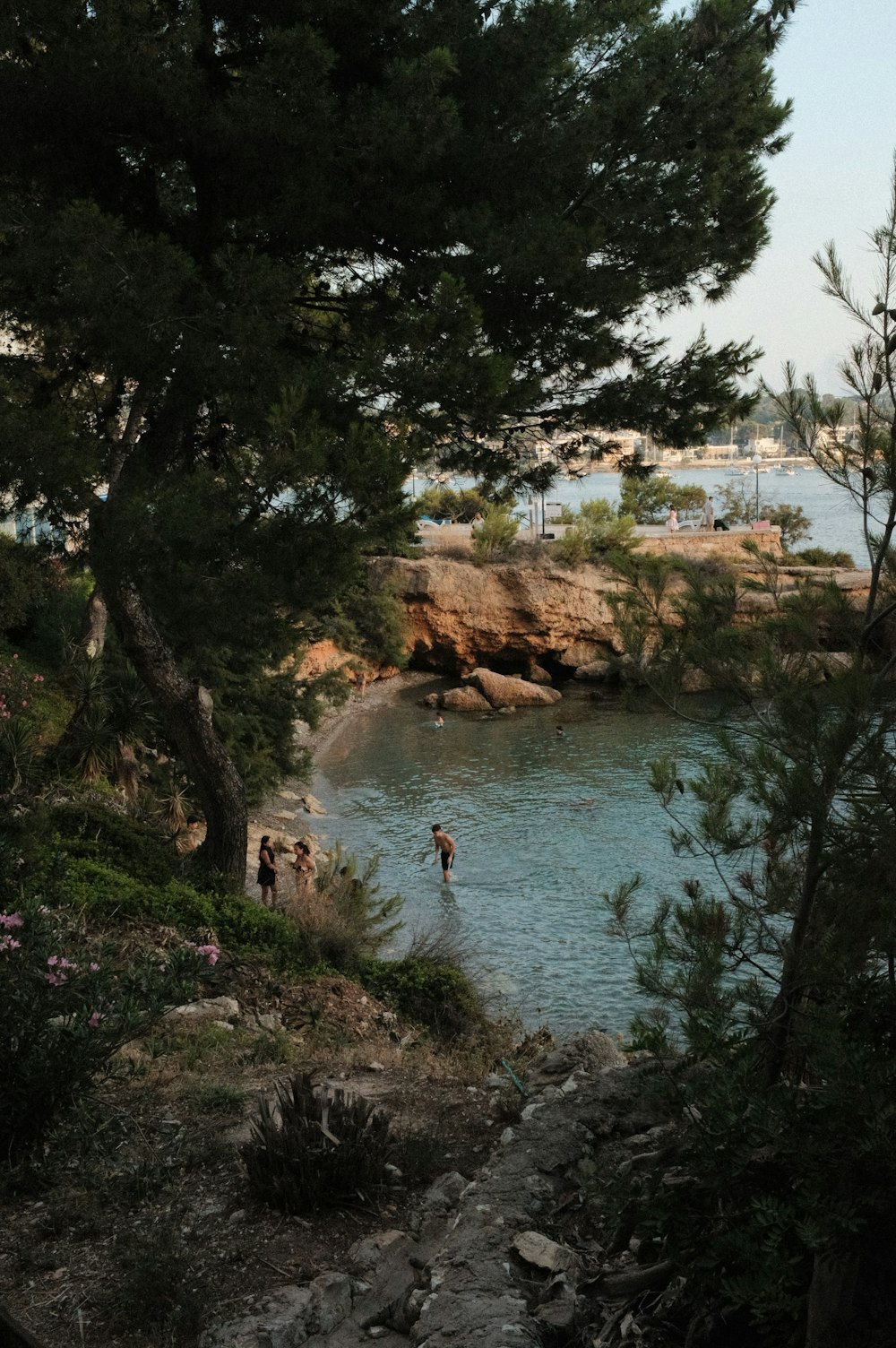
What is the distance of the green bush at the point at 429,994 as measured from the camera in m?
11.5

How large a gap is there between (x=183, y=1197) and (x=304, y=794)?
19.4 metres

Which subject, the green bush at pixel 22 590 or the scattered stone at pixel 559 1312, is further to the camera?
the green bush at pixel 22 590

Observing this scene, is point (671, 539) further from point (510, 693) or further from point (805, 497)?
point (805, 497)

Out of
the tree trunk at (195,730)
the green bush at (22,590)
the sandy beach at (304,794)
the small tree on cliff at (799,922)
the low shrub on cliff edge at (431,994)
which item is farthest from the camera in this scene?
the sandy beach at (304,794)

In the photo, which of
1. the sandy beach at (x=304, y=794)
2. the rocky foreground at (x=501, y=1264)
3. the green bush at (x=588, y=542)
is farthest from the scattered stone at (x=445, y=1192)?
the green bush at (x=588, y=542)

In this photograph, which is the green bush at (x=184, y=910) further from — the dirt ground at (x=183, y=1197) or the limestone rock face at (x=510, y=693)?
the limestone rock face at (x=510, y=693)

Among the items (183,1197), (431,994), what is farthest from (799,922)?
(431,994)

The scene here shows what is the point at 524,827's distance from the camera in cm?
2245

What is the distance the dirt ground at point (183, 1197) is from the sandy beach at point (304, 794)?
311 inches

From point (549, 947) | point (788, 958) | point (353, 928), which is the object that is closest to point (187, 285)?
point (353, 928)

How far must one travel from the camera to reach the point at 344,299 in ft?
36.6

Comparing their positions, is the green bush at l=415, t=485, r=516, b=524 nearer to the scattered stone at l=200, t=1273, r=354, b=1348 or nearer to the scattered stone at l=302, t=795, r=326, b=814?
the scattered stone at l=302, t=795, r=326, b=814

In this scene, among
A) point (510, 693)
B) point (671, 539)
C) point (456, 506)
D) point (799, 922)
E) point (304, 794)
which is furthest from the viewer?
point (456, 506)

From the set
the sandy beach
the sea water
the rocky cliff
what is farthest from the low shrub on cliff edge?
the rocky cliff
